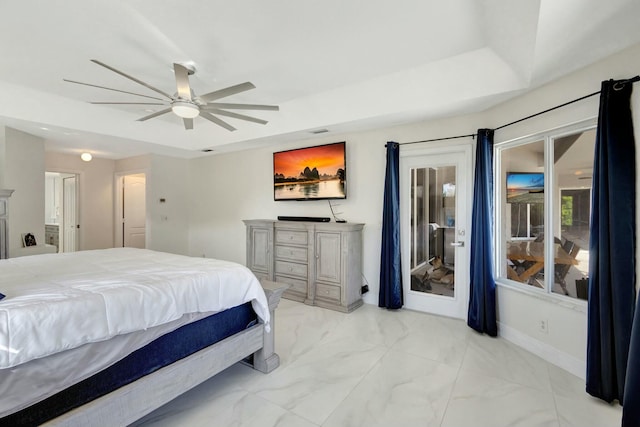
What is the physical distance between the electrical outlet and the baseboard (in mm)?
105

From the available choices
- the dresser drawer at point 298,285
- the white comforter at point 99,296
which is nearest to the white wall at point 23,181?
the white comforter at point 99,296

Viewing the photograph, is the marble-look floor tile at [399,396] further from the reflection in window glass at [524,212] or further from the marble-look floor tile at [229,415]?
the reflection in window glass at [524,212]

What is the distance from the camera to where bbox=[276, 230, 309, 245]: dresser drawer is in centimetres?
398

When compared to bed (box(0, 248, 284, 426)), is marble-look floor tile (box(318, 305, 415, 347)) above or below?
below

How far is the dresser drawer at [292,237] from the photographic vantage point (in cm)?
398

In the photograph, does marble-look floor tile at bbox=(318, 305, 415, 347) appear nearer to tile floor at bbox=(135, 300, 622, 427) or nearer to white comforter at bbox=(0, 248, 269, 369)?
tile floor at bbox=(135, 300, 622, 427)

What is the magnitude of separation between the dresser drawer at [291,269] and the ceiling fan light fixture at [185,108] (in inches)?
91.4

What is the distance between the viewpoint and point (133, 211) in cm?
630

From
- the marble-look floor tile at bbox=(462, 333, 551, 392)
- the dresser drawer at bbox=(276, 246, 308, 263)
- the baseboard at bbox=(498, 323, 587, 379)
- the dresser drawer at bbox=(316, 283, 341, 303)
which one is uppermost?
the dresser drawer at bbox=(276, 246, 308, 263)

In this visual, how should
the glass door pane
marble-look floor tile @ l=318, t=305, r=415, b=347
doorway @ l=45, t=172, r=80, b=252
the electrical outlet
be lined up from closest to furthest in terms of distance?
the electrical outlet < marble-look floor tile @ l=318, t=305, r=415, b=347 < the glass door pane < doorway @ l=45, t=172, r=80, b=252

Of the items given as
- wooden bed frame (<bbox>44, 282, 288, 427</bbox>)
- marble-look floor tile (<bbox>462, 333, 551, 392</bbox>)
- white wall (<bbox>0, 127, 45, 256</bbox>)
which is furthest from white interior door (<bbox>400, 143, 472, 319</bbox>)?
white wall (<bbox>0, 127, 45, 256</bbox>)

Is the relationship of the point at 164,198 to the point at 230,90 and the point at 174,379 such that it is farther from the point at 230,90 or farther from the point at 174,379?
the point at 174,379

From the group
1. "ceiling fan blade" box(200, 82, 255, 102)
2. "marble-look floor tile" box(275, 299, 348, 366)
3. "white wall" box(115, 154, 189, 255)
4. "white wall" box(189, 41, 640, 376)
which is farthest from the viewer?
"white wall" box(115, 154, 189, 255)

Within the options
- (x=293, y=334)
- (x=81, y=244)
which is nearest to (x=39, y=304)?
(x=293, y=334)
